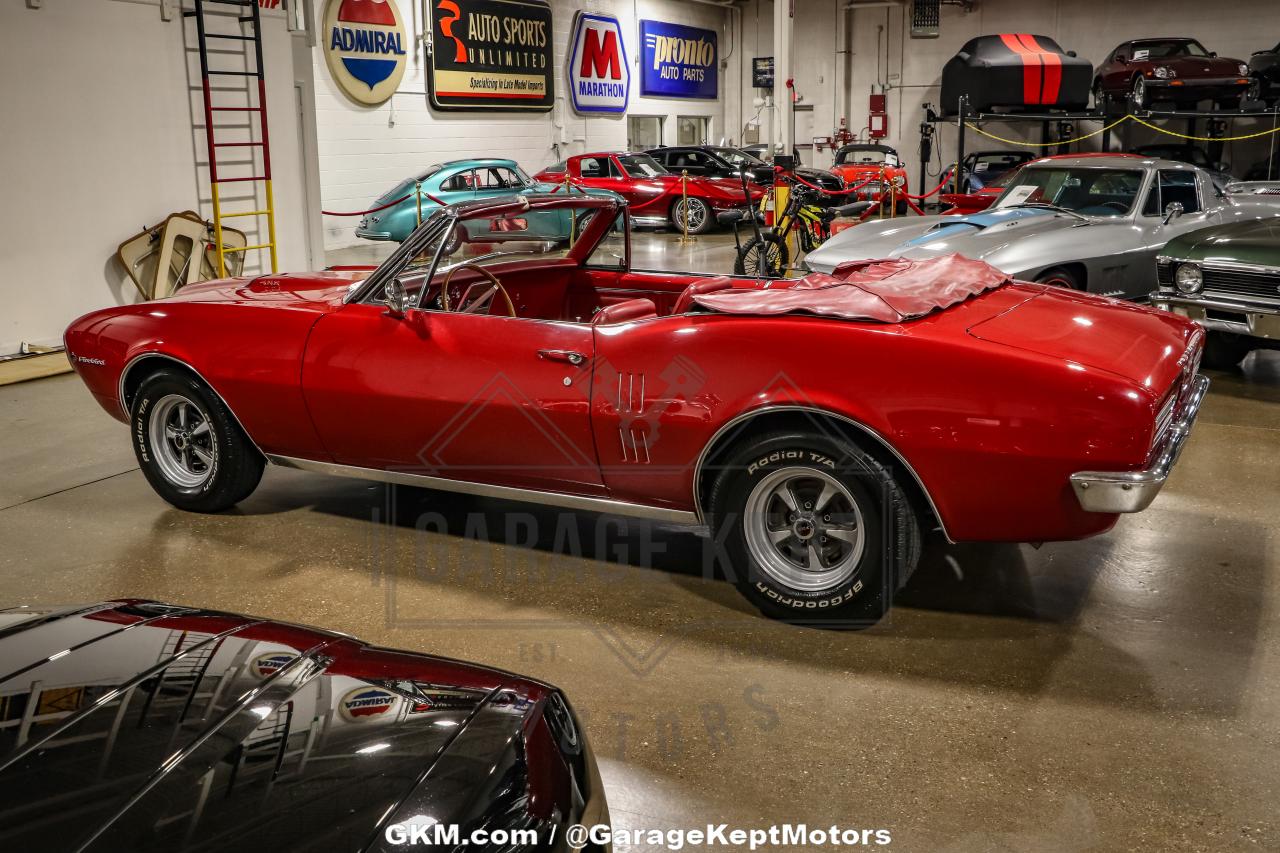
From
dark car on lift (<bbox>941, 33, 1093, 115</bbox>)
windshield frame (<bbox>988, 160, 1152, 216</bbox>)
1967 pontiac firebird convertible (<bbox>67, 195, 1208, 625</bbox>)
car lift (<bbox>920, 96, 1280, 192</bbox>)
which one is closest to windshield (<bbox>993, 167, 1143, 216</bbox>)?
windshield frame (<bbox>988, 160, 1152, 216</bbox>)

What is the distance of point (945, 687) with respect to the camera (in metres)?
3.42

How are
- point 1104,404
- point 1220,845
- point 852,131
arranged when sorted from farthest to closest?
point 852,131
point 1104,404
point 1220,845

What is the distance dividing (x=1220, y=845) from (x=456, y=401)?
279cm

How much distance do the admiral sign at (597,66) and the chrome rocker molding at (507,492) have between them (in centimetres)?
1873

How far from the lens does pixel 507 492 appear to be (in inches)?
169

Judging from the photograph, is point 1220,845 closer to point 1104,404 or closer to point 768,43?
point 1104,404

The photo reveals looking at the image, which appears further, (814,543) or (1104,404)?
(814,543)

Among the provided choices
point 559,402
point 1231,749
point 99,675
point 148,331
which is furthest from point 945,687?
point 148,331

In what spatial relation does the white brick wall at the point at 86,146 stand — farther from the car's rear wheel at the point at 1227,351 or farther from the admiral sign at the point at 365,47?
the car's rear wheel at the point at 1227,351

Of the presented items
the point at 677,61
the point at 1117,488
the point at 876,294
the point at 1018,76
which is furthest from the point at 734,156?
the point at 1117,488

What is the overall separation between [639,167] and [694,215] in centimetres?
124

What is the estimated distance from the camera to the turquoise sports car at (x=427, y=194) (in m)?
14.6

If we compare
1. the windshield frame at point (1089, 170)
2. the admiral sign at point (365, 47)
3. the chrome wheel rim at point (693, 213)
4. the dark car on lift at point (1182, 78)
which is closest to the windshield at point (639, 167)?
the chrome wheel rim at point (693, 213)

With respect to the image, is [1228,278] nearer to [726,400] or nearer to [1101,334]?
[1101,334]
